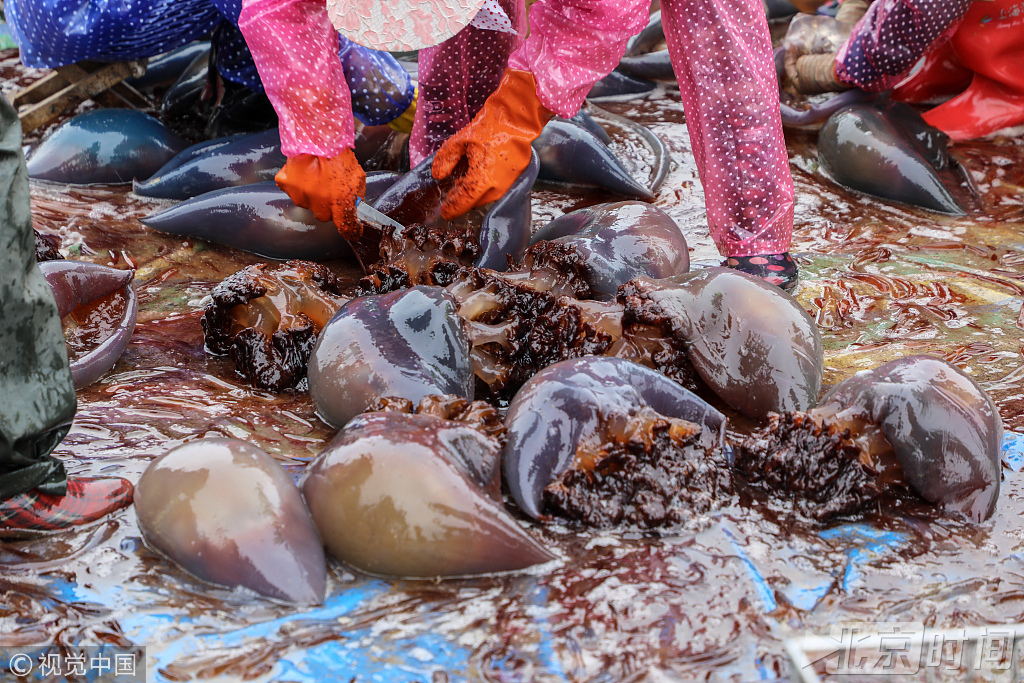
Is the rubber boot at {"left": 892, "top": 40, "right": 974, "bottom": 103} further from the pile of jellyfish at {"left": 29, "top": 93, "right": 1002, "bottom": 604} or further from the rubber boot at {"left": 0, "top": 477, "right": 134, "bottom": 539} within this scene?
the rubber boot at {"left": 0, "top": 477, "right": 134, "bottom": 539}

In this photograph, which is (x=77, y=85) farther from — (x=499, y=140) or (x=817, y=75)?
(x=817, y=75)

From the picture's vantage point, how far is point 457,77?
10.2ft

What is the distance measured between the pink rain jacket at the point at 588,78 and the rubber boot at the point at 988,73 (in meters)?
1.65

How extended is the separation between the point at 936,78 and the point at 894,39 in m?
0.53

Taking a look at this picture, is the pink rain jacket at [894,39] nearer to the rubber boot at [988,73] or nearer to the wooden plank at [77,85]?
the rubber boot at [988,73]

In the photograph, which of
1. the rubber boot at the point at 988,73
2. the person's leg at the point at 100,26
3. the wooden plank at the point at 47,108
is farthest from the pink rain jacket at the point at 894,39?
the wooden plank at the point at 47,108

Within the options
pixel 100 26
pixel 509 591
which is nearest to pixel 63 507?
Answer: pixel 509 591

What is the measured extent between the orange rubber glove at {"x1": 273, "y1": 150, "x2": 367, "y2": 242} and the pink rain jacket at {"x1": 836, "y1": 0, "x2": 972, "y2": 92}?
2416mm

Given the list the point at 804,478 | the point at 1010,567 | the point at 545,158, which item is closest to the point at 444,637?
the point at 804,478

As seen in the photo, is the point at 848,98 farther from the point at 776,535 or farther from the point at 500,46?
the point at 776,535

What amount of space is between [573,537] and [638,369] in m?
0.42

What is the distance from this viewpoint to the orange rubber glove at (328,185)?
8.70ft

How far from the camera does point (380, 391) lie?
2004 mm

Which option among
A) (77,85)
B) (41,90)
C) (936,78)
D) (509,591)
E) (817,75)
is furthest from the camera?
(817,75)
